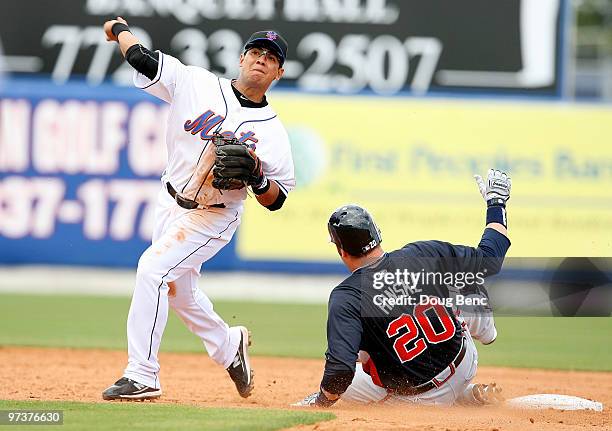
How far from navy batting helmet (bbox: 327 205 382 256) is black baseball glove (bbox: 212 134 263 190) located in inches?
24.3

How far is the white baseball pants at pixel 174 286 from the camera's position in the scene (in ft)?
16.8

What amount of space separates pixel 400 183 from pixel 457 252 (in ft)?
24.7

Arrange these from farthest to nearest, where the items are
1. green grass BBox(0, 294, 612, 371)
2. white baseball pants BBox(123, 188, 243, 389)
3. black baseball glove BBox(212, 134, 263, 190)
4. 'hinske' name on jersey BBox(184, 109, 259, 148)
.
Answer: green grass BBox(0, 294, 612, 371) < 'hinske' name on jersey BBox(184, 109, 259, 148) < white baseball pants BBox(123, 188, 243, 389) < black baseball glove BBox(212, 134, 263, 190)

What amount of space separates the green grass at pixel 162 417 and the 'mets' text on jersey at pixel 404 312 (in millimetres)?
287

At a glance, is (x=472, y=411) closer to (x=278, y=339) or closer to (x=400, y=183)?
(x=278, y=339)

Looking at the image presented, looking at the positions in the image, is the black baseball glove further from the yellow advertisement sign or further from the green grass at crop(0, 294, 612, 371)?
the yellow advertisement sign

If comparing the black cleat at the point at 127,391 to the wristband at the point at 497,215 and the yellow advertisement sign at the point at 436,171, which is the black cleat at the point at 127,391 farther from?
the yellow advertisement sign at the point at 436,171

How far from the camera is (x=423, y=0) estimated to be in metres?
12.6

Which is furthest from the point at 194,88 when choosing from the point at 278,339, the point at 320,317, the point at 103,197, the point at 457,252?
the point at 103,197

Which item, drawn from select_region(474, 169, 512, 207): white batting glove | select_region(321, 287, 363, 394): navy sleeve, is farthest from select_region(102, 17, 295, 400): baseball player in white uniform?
select_region(474, 169, 512, 207): white batting glove

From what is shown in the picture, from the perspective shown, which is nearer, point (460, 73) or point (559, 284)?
point (559, 284)

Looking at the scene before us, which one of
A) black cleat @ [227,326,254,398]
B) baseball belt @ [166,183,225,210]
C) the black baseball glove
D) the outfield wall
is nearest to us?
the black baseball glove

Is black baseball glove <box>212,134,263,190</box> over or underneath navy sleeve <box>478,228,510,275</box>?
over

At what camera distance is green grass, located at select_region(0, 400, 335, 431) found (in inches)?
166
